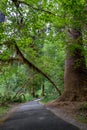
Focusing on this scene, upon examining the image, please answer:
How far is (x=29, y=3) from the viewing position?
10250 millimetres

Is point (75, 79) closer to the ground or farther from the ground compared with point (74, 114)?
farther from the ground

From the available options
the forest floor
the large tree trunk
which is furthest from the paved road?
the large tree trunk

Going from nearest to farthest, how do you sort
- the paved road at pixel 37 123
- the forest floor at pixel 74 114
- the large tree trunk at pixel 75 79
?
the paved road at pixel 37 123
the forest floor at pixel 74 114
the large tree trunk at pixel 75 79

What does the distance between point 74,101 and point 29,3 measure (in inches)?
426

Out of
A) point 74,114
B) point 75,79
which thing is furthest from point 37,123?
point 75,79

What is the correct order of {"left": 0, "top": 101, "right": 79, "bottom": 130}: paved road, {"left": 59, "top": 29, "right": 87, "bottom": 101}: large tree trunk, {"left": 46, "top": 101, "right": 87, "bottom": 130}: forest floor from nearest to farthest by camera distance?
{"left": 0, "top": 101, "right": 79, "bottom": 130}: paved road, {"left": 46, "top": 101, "right": 87, "bottom": 130}: forest floor, {"left": 59, "top": 29, "right": 87, "bottom": 101}: large tree trunk

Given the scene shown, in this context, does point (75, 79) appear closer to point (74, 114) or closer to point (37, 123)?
point (74, 114)

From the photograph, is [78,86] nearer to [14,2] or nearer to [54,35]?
[54,35]

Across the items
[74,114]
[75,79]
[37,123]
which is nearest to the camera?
[37,123]

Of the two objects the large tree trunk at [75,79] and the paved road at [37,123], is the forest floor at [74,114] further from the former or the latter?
the large tree trunk at [75,79]

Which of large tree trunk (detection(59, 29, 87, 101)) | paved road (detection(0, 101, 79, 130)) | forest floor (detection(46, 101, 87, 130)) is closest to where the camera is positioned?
paved road (detection(0, 101, 79, 130))

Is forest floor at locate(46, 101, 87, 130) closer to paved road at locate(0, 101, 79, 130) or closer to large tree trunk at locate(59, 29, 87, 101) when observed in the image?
paved road at locate(0, 101, 79, 130)

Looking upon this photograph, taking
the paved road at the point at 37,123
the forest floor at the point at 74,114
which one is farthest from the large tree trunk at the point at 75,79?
the paved road at the point at 37,123

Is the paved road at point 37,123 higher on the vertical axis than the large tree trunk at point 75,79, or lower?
lower
